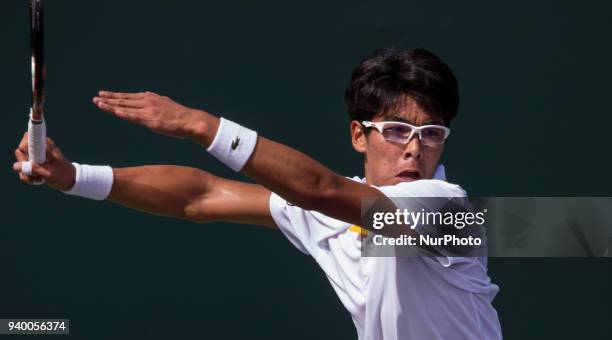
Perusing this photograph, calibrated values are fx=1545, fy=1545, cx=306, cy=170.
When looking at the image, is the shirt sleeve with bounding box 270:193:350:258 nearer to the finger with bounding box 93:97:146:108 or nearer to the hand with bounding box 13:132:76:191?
the hand with bounding box 13:132:76:191

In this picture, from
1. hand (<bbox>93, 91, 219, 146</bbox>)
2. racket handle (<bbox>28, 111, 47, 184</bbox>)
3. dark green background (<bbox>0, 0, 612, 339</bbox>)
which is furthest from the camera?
dark green background (<bbox>0, 0, 612, 339</bbox>)

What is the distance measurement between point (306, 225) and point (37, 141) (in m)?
1.10

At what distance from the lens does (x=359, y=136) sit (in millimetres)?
5461

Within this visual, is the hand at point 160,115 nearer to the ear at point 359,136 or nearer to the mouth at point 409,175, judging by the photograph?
the mouth at point 409,175

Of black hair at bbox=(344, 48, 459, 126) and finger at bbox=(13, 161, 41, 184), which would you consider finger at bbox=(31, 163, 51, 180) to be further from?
black hair at bbox=(344, 48, 459, 126)

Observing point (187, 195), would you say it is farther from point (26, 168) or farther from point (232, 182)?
point (26, 168)

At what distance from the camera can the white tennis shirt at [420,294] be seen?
16.4 feet

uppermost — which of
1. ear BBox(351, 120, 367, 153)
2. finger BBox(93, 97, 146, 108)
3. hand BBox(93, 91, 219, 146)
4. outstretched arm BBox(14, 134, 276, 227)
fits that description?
ear BBox(351, 120, 367, 153)

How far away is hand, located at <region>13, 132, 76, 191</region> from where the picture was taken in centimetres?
492

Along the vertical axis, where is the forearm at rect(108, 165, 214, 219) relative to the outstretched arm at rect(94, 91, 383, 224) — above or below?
above

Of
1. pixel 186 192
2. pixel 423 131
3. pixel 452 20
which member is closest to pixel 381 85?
pixel 423 131

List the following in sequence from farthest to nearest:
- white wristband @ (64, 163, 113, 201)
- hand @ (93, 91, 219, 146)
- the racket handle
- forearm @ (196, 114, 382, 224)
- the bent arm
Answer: the bent arm
white wristband @ (64, 163, 113, 201)
the racket handle
forearm @ (196, 114, 382, 224)
hand @ (93, 91, 219, 146)

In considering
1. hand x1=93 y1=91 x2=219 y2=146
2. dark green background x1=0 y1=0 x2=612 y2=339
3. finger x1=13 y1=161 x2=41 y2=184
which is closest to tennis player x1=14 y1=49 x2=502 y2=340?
finger x1=13 y1=161 x2=41 y2=184

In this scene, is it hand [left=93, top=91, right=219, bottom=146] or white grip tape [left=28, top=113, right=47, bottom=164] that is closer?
hand [left=93, top=91, right=219, bottom=146]
